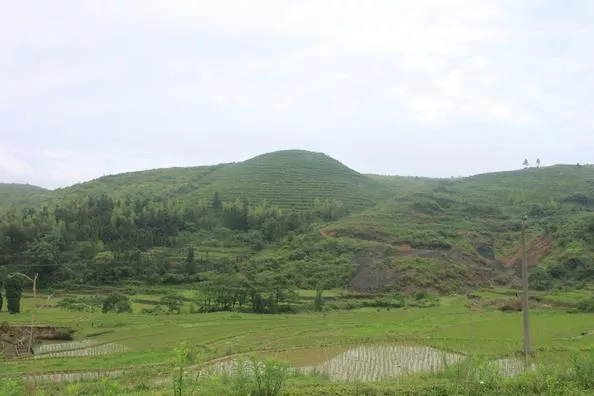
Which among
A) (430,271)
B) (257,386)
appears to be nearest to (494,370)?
(257,386)

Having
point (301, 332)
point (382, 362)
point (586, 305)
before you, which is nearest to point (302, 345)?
point (382, 362)

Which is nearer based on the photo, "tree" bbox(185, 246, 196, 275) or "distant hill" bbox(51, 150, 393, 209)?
"tree" bbox(185, 246, 196, 275)

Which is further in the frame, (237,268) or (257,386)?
(237,268)

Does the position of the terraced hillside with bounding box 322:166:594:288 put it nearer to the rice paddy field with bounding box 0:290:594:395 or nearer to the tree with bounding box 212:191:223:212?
the rice paddy field with bounding box 0:290:594:395

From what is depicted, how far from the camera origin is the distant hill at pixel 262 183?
118625 millimetres

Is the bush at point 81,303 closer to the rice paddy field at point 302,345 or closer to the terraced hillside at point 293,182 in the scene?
the rice paddy field at point 302,345

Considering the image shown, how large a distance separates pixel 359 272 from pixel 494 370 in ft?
168

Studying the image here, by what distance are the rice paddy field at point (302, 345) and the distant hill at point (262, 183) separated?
2791 inches

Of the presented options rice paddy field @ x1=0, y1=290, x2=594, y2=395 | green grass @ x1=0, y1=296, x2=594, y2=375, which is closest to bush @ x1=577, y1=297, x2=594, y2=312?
rice paddy field @ x1=0, y1=290, x2=594, y2=395

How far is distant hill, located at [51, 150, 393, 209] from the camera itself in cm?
11862

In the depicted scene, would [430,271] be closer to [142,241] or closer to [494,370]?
[142,241]

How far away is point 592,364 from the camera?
14.9m

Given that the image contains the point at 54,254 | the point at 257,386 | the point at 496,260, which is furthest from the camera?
the point at 496,260

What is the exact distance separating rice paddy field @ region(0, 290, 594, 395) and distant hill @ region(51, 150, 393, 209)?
70897 mm
